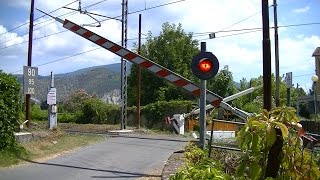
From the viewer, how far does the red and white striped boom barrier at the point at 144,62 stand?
36.7 ft

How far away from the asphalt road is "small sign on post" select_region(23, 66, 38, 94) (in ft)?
15.5

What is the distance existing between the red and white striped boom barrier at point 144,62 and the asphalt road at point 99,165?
224 cm

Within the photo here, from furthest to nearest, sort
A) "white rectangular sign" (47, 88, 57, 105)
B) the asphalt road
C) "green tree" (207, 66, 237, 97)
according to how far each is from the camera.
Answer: "green tree" (207, 66, 237, 97) < "white rectangular sign" (47, 88, 57, 105) < the asphalt road

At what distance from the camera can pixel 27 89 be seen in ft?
63.3

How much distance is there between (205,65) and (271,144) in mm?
4086

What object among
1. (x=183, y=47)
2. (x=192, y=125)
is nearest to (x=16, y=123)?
(x=192, y=125)

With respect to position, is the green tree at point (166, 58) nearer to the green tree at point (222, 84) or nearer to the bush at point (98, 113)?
the green tree at point (222, 84)

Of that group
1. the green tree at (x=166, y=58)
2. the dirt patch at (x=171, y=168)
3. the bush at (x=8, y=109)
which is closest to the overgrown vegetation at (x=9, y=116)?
the bush at (x=8, y=109)

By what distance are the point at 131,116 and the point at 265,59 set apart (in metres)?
20.9

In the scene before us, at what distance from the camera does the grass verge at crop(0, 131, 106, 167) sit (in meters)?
12.3

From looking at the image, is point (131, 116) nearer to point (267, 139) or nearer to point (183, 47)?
point (183, 47)

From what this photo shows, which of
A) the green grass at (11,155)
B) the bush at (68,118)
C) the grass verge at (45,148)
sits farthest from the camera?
the bush at (68,118)

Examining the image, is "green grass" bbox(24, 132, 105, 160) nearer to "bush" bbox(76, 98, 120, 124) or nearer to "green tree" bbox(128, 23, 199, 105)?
"bush" bbox(76, 98, 120, 124)

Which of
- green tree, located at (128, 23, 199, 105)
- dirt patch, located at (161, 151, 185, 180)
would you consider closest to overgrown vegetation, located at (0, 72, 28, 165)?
dirt patch, located at (161, 151, 185, 180)
